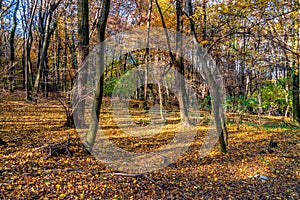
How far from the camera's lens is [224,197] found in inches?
159

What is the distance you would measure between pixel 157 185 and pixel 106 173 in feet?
3.40

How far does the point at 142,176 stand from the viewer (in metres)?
4.45

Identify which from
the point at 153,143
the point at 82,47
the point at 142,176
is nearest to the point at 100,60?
the point at 82,47

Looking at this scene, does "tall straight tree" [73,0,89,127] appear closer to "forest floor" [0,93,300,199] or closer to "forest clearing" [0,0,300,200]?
"forest clearing" [0,0,300,200]

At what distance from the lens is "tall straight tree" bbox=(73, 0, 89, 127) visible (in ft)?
20.6

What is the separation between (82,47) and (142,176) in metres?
4.19

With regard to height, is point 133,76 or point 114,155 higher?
point 133,76

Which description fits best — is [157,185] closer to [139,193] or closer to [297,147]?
[139,193]

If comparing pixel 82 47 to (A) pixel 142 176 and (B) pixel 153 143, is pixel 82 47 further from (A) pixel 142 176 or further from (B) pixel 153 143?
(A) pixel 142 176

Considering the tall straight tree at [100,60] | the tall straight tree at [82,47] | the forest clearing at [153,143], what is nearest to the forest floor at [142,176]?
the forest clearing at [153,143]

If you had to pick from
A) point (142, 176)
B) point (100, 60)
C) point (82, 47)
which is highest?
point (82, 47)

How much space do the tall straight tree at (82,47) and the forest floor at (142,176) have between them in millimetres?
685

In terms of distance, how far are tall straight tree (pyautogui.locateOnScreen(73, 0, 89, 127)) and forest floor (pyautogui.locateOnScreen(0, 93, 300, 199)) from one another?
0.68 metres

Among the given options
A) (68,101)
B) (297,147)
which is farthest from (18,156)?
(297,147)
